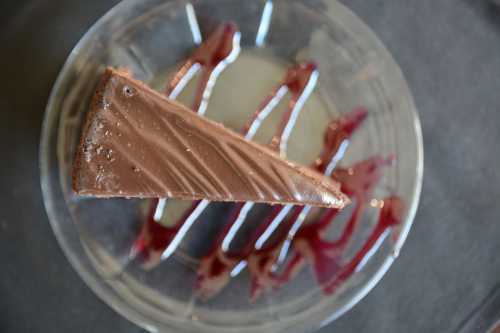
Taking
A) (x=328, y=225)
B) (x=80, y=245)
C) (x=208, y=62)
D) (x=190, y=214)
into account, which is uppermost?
(x=208, y=62)

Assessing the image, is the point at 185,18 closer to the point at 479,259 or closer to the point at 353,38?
the point at 353,38

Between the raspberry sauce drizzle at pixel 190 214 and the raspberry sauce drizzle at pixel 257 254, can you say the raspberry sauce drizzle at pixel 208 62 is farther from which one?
the raspberry sauce drizzle at pixel 257 254

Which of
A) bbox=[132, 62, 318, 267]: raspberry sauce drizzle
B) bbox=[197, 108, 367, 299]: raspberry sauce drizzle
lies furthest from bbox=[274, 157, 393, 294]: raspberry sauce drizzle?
bbox=[132, 62, 318, 267]: raspberry sauce drizzle

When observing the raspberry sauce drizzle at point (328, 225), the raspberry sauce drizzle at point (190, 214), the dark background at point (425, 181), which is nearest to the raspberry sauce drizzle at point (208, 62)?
the raspberry sauce drizzle at point (190, 214)

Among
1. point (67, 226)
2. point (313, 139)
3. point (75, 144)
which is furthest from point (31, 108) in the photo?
point (313, 139)

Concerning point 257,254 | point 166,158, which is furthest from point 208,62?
point 257,254

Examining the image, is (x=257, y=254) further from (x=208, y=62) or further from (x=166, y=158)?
(x=208, y=62)
